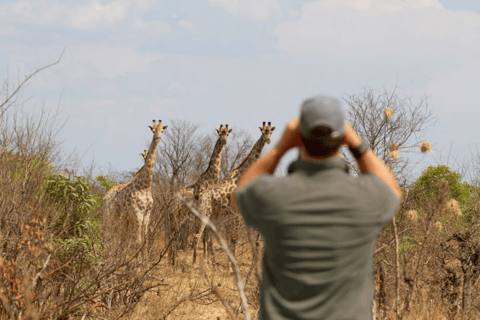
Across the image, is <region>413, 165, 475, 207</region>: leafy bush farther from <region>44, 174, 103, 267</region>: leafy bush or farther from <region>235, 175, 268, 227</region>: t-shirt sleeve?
<region>235, 175, 268, 227</region>: t-shirt sleeve

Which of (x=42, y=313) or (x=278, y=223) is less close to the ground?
(x=278, y=223)

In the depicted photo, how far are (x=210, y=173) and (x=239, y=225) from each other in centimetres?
191

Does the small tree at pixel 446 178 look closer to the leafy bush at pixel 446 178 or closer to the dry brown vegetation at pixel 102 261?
the leafy bush at pixel 446 178

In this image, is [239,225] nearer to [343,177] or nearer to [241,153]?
[343,177]

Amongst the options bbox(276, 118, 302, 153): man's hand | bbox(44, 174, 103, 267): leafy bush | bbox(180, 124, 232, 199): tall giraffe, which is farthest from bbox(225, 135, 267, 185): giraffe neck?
bbox(276, 118, 302, 153): man's hand

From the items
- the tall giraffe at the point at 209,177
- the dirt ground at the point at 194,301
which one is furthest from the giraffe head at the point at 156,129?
the dirt ground at the point at 194,301

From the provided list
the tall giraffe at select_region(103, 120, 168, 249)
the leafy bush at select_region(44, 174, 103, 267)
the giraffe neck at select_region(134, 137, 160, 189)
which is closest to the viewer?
the leafy bush at select_region(44, 174, 103, 267)

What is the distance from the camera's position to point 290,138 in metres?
1.88

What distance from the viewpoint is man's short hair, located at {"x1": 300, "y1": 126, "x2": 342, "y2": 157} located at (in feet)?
5.73

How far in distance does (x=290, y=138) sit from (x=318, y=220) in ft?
0.97

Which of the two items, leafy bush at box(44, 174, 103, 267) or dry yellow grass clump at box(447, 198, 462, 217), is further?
dry yellow grass clump at box(447, 198, 462, 217)

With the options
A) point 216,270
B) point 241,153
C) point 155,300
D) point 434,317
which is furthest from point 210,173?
point 241,153

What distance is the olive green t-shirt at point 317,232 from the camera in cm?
177

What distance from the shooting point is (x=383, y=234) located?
25.9 feet
